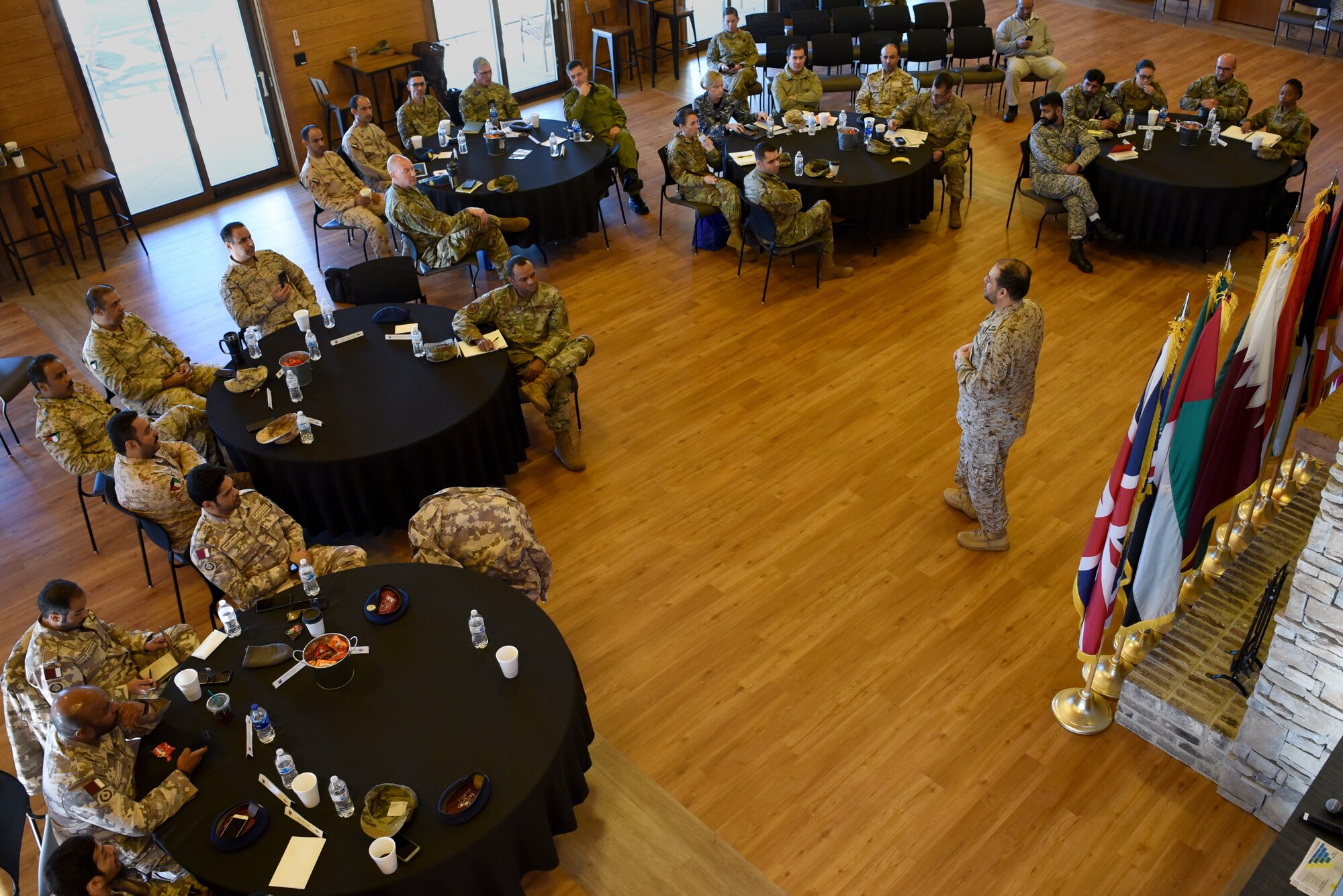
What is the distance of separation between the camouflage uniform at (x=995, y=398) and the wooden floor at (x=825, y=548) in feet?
1.45

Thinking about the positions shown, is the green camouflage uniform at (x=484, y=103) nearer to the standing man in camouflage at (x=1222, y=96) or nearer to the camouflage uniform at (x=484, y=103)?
the camouflage uniform at (x=484, y=103)

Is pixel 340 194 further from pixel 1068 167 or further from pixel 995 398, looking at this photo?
pixel 1068 167

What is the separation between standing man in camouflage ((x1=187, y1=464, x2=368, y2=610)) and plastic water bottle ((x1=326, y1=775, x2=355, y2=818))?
143 cm

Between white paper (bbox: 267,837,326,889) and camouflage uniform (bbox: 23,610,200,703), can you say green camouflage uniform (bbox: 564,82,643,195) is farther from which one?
white paper (bbox: 267,837,326,889)

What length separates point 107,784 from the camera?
145 inches

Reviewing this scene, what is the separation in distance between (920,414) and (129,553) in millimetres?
5298

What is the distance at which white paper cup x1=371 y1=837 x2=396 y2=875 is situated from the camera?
3.49 m

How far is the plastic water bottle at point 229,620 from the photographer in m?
4.39

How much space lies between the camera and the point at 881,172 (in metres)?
8.79

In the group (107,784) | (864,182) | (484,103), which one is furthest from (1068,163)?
(107,784)

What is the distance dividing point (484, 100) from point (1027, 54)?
6470mm

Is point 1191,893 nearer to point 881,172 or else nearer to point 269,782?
point 269,782

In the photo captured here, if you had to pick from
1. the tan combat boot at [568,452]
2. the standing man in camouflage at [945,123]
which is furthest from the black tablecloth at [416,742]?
the standing man in camouflage at [945,123]

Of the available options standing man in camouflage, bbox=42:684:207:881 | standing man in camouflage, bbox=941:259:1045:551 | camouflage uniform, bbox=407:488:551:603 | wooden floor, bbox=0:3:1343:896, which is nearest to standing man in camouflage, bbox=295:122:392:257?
wooden floor, bbox=0:3:1343:896
